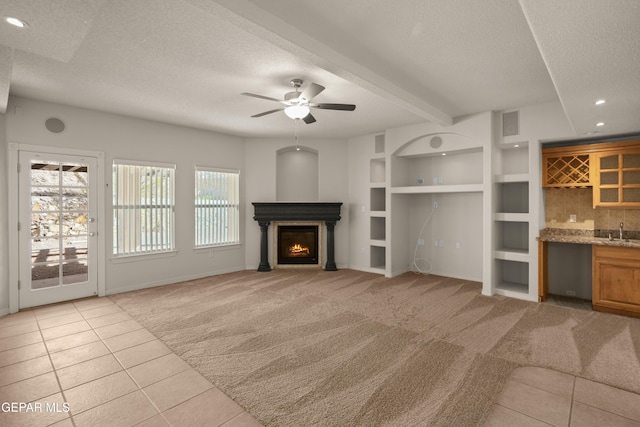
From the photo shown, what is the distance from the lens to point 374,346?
3141 millimetres

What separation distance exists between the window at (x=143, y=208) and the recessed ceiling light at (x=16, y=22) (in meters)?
3.16

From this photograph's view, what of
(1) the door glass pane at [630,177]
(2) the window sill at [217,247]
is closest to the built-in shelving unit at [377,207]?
(2) the window sill at [217,247]

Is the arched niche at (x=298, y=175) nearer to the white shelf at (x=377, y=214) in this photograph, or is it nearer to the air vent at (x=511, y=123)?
the white shelf at (x=377, y=214)

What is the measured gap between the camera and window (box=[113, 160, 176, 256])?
5051 millimetres

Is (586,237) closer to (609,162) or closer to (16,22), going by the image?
(609,162)

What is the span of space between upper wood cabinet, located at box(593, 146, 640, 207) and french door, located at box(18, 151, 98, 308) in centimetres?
725

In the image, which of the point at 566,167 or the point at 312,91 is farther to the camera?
the point at 566,167

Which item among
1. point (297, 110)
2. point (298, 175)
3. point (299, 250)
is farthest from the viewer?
point (298, 175)

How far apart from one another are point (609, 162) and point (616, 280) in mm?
1558

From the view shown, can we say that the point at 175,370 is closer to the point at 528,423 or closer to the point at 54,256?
the point at 528,423

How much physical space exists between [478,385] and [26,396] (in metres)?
3.46

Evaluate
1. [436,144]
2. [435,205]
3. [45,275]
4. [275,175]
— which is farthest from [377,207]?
[45,275]

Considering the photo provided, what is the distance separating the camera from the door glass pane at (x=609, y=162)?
4168mm

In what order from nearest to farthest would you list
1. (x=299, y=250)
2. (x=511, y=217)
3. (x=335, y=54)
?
(x=335, y=54) < (x=511, y=217) < (x=299, y=250)
